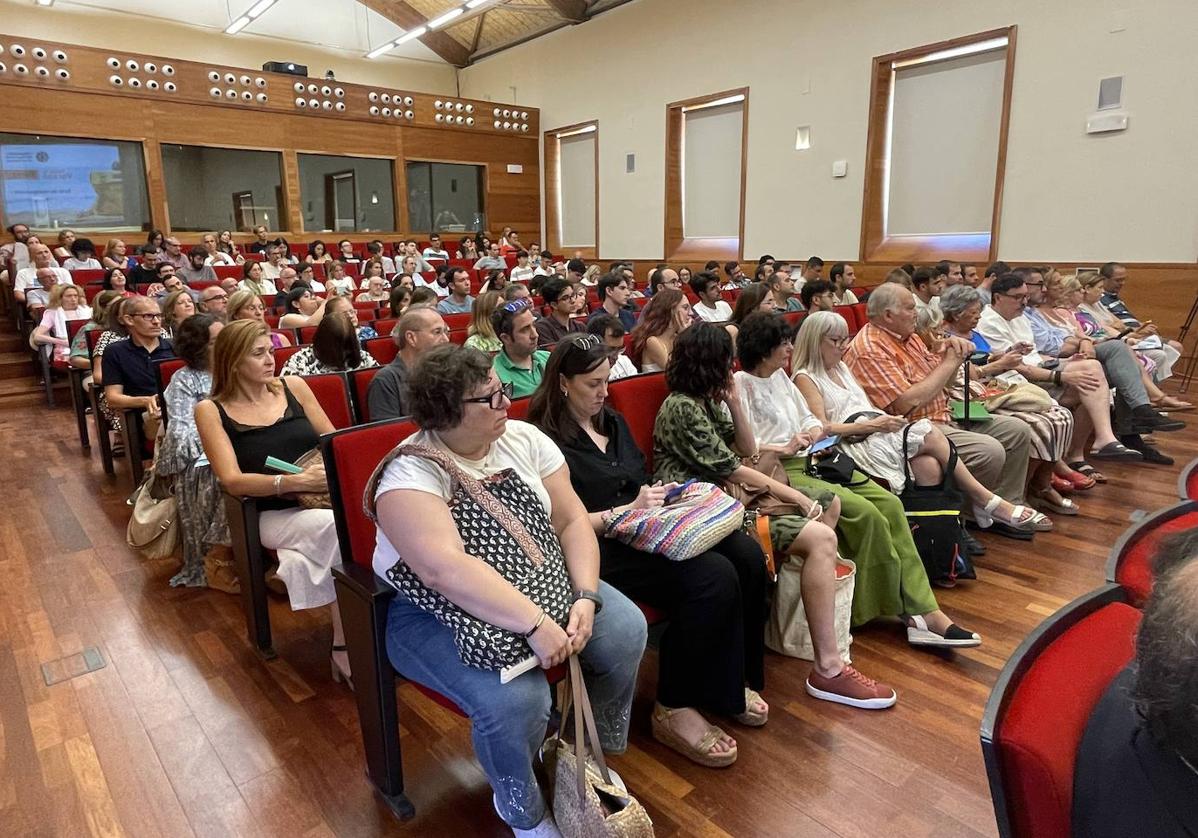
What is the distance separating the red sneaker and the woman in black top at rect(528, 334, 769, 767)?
179 mm

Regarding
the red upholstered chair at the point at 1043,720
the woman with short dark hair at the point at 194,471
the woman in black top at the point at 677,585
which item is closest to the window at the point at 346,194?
the woman with short dark hair at the point at 194,471

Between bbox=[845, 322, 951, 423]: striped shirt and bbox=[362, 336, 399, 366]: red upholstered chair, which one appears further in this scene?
bbox=[362, 336, 399, 366]: red upholstered chair

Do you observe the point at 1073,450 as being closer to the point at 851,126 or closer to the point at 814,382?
the point at 814,382

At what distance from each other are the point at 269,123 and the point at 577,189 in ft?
15.0

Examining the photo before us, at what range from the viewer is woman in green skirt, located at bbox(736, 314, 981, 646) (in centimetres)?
222

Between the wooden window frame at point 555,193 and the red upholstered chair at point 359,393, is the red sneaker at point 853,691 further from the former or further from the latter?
the wooden window frame at point 555,193

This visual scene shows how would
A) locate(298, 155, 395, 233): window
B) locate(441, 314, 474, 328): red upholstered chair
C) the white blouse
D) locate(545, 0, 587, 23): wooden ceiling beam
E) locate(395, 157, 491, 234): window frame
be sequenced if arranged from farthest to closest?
locate(395, 157, 491, 234): window frame → locate(545, 0, 587, 23): wooden ceiling beam → locate(298, 155, 395, 233): window → locate(441, 314, 474, 328): red upholstered chair → the white blouse

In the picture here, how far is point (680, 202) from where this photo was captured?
10.2 meters

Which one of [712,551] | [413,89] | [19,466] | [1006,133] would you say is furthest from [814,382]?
[413,89]

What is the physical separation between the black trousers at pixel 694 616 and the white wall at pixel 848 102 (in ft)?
21.5

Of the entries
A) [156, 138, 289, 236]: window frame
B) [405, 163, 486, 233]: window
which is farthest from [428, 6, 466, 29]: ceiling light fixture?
[156, 138, 289, 236]: window frame

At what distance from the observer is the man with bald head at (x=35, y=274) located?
21.8 feet

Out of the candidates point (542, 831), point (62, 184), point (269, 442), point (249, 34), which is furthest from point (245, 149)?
point (542, 831)

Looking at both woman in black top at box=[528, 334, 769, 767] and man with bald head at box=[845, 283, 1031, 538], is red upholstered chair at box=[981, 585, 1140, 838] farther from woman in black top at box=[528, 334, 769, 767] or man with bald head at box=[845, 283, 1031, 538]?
man with bald head at box=[845, 283, 1031, 538]
